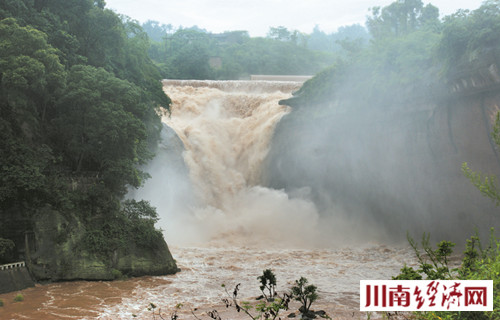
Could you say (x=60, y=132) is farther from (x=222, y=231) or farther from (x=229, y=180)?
(x=229, y=180)

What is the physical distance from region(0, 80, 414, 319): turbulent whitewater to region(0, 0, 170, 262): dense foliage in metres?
2.54

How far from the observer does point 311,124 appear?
2814 cm

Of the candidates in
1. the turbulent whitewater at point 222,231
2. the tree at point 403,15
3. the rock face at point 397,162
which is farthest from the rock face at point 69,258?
the tree at point 403,15

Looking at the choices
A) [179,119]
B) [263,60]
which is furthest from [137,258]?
[263,60]

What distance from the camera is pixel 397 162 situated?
24.0m

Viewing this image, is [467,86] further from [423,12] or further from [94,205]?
[423,12]

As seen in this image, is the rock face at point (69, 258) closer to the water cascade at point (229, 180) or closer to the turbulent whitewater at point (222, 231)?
the turbulent whitewater at point (222, 231)

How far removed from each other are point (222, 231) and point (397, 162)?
9.02m

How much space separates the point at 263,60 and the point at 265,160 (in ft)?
104

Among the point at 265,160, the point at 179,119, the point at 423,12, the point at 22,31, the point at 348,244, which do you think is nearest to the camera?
the point at 22,31

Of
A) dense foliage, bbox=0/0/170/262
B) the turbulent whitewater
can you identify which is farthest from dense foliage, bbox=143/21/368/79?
dense foliage, bbox=0/0/170/262

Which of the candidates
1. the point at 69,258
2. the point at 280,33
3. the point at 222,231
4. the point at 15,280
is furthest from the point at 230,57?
the point at 15,280

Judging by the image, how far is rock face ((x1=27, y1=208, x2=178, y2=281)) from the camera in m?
16.2

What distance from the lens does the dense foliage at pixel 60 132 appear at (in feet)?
53.1
